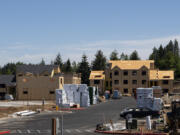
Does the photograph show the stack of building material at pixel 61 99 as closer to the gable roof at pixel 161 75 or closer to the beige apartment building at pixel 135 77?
the beige apartment building at pixel 135 77

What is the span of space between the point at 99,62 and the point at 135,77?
143 feet

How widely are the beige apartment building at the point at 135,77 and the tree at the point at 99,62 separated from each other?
35.1 meters

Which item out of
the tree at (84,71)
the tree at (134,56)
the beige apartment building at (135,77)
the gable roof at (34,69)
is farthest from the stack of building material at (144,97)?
the tree at (134,56)

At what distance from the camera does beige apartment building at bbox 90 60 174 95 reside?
103 metres

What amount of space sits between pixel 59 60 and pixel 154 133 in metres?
159

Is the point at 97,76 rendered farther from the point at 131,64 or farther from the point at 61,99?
the point at 61,99

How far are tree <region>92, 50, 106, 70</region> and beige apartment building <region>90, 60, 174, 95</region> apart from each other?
3509cm

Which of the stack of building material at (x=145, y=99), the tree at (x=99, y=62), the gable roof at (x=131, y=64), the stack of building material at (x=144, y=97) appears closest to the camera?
the stack of building material at (x=145, y=99)

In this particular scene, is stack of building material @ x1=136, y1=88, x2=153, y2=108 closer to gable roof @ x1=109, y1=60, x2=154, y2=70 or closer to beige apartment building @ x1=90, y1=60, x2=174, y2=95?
beige apartment building @ x1=90, y1=60, x2=174, y2=95

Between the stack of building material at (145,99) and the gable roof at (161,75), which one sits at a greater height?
the gable roof at (161,75)

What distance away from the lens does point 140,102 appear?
187ft

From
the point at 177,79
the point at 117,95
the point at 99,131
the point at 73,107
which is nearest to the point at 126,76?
the point at 117,95

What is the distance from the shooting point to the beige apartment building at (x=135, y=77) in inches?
4072

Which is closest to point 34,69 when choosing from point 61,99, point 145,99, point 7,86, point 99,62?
point 7,86
